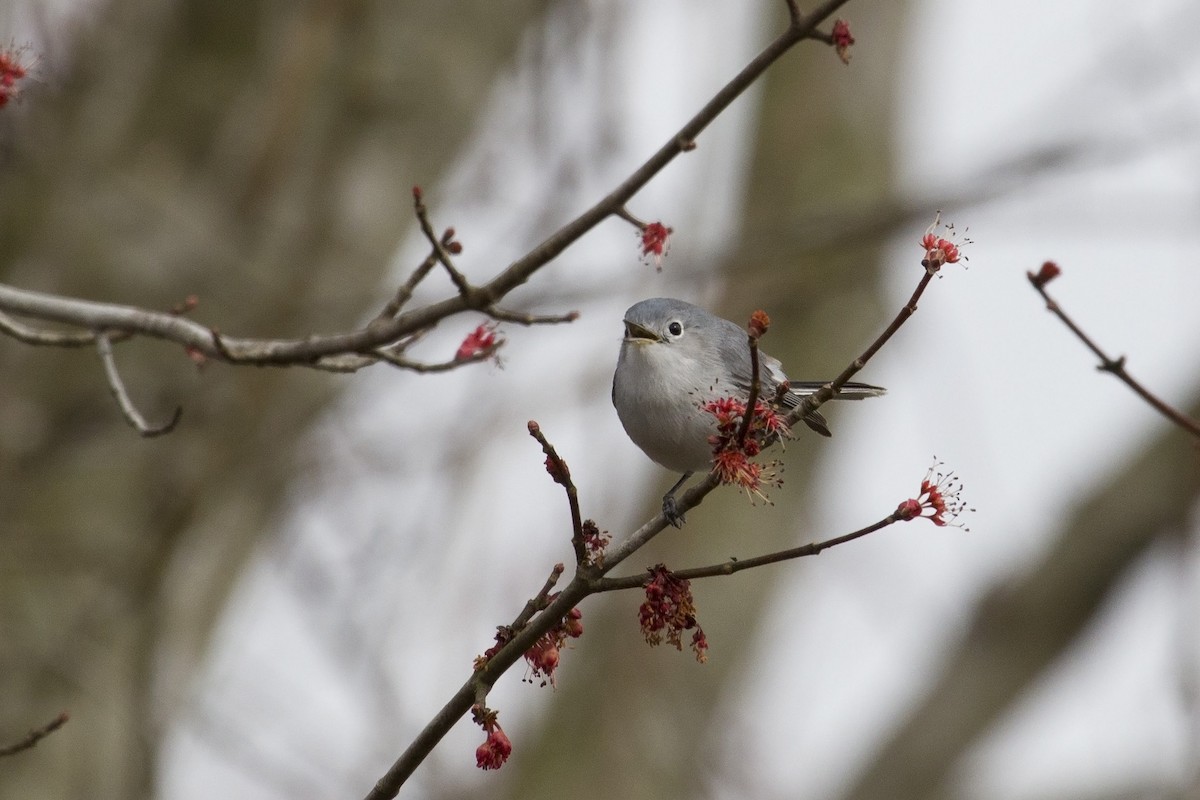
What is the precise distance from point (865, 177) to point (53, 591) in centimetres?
456

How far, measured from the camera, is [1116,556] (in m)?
6.57

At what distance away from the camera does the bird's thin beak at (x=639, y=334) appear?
3213 millimetres

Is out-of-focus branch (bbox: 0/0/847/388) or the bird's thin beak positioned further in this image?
the bird's thin beak

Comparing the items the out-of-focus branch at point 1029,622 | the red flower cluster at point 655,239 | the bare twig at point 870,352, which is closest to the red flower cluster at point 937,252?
the bare twig at point 870,352

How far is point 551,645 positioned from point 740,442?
1.57ft

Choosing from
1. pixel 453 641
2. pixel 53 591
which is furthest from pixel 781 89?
pixel 53 591

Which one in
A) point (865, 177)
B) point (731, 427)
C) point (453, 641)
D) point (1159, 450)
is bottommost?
point (731, 427)

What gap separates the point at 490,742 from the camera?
7.06 ft

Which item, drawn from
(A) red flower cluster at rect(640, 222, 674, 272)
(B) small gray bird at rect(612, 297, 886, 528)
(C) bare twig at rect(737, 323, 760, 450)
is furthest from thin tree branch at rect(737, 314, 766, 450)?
(B) small gray bird at rect(612, 297, 886, 528)

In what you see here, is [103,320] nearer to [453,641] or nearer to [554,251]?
[554,251]

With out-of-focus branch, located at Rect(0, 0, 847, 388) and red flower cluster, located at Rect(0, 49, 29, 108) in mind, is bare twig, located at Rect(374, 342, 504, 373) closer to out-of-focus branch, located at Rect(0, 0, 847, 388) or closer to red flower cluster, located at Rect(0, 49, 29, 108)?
out-of-focus branch, located at Rect(0, 0, 847, 388)

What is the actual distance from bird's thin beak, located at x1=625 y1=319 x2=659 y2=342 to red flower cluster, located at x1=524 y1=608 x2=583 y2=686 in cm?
109

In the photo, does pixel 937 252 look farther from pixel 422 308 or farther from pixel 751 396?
pixel 422 308

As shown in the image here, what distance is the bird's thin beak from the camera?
10.5ft
